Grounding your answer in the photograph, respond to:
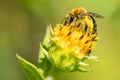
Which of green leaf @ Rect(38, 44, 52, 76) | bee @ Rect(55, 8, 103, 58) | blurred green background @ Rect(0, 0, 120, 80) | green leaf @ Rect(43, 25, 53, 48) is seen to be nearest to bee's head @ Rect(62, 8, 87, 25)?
bee @ Rect(55, 8, 103, 58)

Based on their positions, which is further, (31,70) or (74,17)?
(74,17)

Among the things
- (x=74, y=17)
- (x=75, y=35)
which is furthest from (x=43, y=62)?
(x=74, y=17)

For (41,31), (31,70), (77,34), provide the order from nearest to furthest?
1. (31,70)
2. (77,34)
3. (41,31)

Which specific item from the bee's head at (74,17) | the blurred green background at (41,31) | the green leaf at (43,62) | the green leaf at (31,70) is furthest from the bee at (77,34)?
the blurred green background at (41,31)

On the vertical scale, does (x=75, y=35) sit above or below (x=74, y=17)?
below

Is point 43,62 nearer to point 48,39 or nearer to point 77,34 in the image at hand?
point 48,39

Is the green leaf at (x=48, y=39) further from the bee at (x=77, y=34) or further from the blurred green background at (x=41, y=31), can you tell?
the blurred green background at (x=41, y=31)
